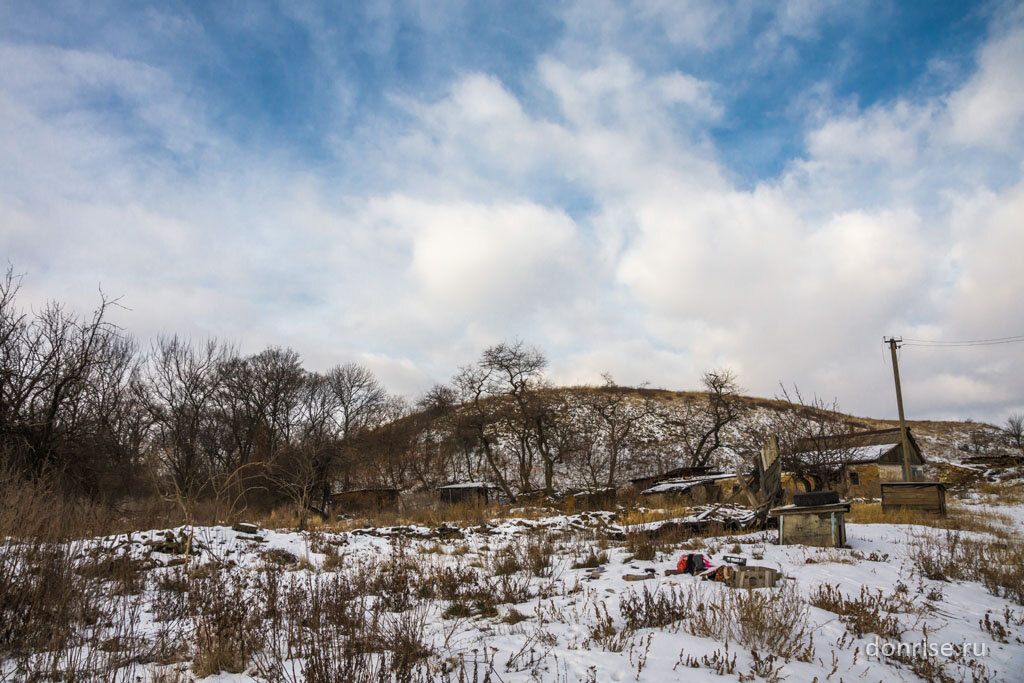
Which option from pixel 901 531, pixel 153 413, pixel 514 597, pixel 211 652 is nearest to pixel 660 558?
pixel 514 597

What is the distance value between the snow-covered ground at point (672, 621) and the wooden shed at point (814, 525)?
0.37m

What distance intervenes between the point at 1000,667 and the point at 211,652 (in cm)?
689

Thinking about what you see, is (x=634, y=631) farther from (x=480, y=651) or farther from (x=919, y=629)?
(x=919, y=629)

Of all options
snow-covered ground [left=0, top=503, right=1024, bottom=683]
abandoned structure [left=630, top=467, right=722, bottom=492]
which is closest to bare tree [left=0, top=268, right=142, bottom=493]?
snow-covered ground [left=0, top=503, right=1024, bottom=683]

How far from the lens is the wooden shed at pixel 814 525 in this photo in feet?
34.3

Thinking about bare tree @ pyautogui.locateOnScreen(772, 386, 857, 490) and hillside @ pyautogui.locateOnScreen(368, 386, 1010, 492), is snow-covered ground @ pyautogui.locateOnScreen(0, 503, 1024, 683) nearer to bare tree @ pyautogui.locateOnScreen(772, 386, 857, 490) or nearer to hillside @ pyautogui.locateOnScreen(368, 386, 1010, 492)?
bare tree @ pyautogui.locateOnScreen(772, 386, 857, 490)

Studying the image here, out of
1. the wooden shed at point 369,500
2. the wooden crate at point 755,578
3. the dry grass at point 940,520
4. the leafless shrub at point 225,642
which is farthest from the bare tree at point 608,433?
the leafless shrub at point 225,642

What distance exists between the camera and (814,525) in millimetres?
10711

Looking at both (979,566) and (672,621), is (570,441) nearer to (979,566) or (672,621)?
(979,566)

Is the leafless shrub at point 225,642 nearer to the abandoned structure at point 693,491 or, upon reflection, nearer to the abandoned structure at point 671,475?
the abandoned structure at point 693,491

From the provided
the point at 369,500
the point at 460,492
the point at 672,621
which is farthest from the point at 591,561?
the point at 369,500

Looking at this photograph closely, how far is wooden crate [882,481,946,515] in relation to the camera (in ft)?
49.3

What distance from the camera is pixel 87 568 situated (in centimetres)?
532

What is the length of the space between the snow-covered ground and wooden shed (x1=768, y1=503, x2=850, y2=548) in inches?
14.6
